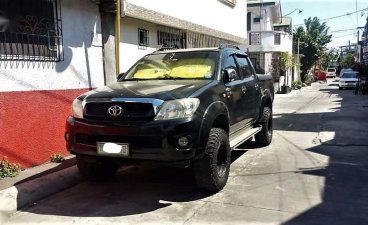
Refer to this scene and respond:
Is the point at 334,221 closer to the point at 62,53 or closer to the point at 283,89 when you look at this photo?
the point at 62,53

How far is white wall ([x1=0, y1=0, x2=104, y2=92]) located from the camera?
6348mm

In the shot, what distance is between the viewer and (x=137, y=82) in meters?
6.11

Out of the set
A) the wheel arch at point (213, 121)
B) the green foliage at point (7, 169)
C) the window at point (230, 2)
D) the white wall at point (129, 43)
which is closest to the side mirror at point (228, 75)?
the wheel arch at point (213, 121)

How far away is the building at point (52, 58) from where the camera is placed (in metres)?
6.26

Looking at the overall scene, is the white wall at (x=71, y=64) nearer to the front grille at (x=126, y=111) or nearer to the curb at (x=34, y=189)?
the curb at (x=34, y=189)

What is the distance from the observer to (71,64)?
7.50 m

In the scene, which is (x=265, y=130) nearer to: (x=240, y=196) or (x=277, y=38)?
(x=240, y=196)

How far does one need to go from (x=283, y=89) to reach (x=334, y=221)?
25.2 meters

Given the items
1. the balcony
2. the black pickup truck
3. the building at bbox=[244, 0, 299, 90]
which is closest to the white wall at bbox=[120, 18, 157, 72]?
the black pickup truck

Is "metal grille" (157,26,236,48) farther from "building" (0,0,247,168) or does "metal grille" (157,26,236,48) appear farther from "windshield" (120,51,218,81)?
"windshield" (120,51,218,81)

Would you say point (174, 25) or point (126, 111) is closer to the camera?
point (126, 111)

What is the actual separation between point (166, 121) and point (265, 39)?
25.6 meters

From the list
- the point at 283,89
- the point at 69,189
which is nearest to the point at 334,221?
the point at 69,189

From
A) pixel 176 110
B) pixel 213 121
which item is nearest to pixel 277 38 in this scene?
pixel 213 121
